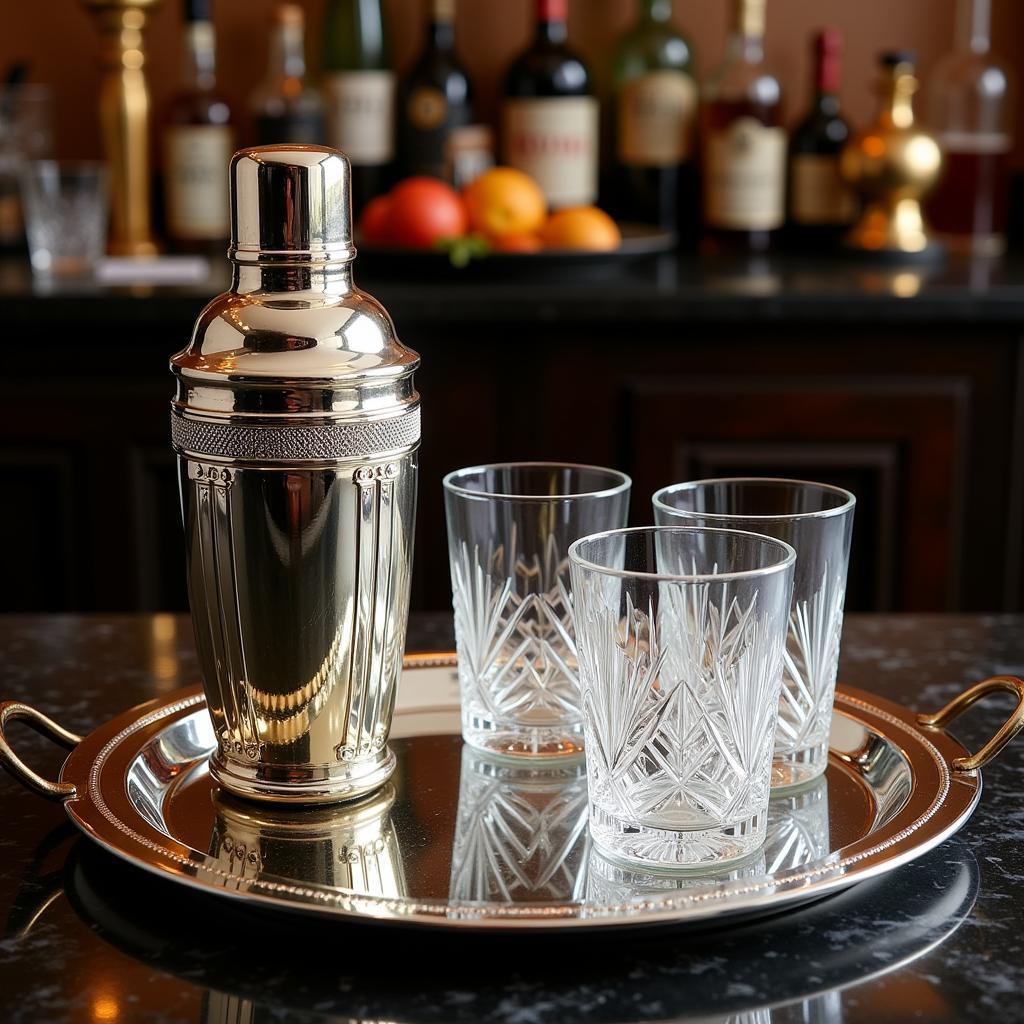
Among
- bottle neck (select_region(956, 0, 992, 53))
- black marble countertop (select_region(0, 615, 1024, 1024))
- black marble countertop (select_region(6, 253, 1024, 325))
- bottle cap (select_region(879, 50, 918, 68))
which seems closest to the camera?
black marble countertop (select_region(0, 615, 1024, 1024))

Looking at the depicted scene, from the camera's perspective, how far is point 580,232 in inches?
66.0

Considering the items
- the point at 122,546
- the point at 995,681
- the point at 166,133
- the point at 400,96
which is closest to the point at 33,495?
the point at 122,546

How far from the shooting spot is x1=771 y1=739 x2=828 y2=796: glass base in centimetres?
57

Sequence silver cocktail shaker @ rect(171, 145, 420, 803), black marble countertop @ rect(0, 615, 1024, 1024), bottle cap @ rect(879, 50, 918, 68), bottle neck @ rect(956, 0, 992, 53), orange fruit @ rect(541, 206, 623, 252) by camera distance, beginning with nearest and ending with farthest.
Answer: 1. black marble countertop @ rect(0, 615, 1024, 1024)
2. silver cocktail shaker @ rect(171, 145, 420, 803)
3. orange fruit @ rect(541, 206, 623, 252)
4. bottle cap @ rect(879, 50, 918, 68)
5. bottle neck @ rect(956, 0, 992, 53)

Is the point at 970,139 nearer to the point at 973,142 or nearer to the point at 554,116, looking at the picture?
the point at 973,142

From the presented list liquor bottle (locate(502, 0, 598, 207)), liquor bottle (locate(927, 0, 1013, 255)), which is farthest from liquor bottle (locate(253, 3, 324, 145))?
liquor bottle (locate(927, 0, 1013, 255))

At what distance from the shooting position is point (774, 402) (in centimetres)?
161

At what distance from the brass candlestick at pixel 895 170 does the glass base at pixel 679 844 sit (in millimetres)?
1421

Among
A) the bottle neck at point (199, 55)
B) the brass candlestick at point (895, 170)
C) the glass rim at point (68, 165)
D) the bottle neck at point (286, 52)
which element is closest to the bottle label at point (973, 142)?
the brass candlestick at point (895, 170)

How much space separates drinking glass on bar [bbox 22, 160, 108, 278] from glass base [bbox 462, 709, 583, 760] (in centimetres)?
124

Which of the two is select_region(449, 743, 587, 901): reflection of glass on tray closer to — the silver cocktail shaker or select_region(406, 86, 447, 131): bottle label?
the silver cocktail shaker

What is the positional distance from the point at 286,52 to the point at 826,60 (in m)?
0.65

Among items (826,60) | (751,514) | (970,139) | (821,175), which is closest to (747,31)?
(826,60)

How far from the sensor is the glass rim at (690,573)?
46 centimetres
